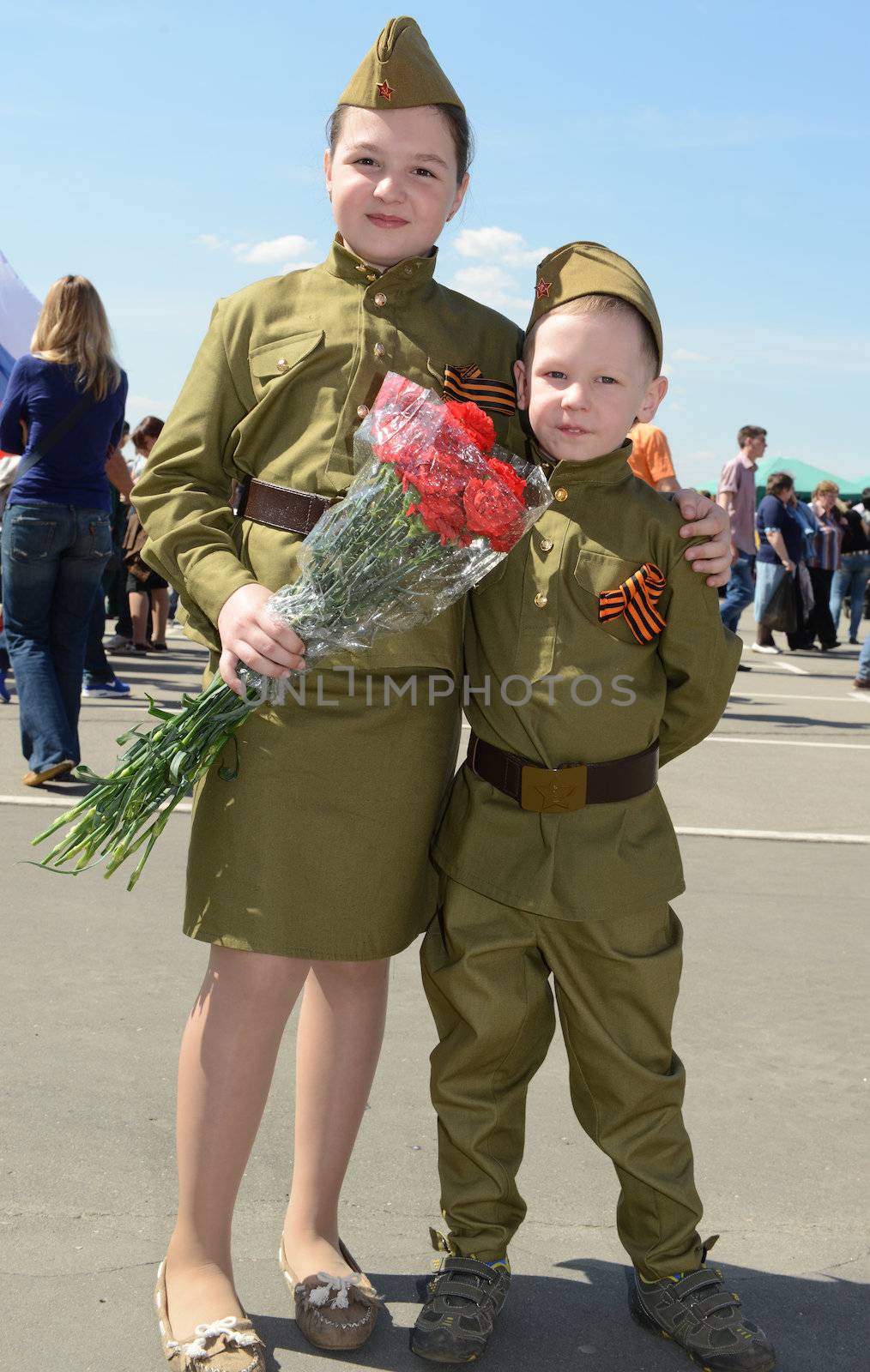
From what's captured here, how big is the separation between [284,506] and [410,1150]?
1464 millimetres

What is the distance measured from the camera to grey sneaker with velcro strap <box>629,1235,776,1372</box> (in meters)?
2.35

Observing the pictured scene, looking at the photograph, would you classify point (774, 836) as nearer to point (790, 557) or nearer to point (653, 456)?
point (653, 456)

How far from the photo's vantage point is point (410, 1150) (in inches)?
119

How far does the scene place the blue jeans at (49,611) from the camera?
6117mm

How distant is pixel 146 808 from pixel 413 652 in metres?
0.54

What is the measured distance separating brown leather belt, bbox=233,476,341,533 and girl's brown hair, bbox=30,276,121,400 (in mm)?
4221

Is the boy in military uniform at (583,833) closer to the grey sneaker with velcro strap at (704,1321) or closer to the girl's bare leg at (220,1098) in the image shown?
the grey sneaker with velcro strap at (704,1321)

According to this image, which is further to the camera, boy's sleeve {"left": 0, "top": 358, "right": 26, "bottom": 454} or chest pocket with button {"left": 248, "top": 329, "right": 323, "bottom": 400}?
boy's sleeve {"left": 0, "top": 358, "right": 26, "bottom": 454}

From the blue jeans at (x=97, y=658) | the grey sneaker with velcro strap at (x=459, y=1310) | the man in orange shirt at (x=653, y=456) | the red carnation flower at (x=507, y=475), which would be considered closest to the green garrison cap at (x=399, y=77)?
the red carnation flower at (x=507, y=475)

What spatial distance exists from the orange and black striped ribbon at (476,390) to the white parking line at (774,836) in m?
3.70

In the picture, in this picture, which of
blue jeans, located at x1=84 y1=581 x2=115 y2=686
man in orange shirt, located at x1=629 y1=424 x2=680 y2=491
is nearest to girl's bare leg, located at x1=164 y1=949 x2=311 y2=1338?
man in orange shirt, located at x1=629 y1=424 x2=680 y2=491

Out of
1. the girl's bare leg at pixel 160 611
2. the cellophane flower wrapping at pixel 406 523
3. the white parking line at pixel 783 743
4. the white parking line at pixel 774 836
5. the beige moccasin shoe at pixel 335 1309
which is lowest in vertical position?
the beige moccasin shoe at pixel 335 1309

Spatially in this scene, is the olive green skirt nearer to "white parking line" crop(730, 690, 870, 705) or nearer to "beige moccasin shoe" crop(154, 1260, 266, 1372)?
"beige moccasin shoe" crop(154, 1260, 266, 1372)

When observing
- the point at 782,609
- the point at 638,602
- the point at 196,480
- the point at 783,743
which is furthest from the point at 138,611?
the point at 638,602
